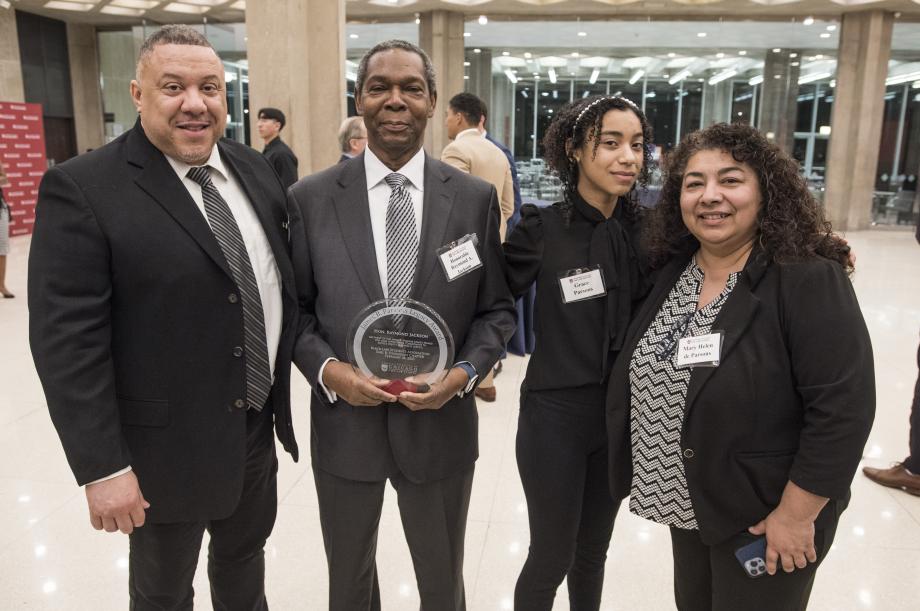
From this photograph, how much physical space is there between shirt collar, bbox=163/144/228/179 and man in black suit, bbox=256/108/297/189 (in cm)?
387

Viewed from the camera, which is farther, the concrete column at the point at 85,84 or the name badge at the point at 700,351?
the concrete column at the point at 85,84

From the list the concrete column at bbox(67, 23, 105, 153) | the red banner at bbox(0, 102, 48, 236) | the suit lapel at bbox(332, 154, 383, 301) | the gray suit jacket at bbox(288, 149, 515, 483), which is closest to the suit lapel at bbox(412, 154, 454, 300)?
the gray suit jacket at bbox(288, 149, 515, 483)

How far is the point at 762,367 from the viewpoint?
1.43 m

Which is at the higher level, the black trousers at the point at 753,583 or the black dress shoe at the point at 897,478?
the black trousers at the point at 753,583

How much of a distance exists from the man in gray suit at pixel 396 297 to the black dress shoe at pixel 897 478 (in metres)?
2.56

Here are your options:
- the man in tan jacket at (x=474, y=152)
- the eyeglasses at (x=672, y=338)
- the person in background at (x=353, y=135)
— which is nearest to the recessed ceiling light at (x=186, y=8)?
the person in background at (x=353, y=135)

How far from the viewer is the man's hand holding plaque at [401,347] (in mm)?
1553

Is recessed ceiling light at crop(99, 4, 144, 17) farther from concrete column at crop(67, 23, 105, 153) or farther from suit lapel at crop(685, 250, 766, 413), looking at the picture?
suit lapel at crop(685, 250, 766, 413)

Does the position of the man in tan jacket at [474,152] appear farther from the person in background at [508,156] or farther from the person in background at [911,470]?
the person in background at [911,470]

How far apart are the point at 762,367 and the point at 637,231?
0.57 meters

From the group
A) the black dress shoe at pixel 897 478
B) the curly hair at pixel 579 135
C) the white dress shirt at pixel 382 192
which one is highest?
the curly hair at pixel 579 135

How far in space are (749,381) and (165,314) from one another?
51.7 inches

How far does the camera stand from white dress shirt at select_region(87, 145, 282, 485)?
170 centimetres

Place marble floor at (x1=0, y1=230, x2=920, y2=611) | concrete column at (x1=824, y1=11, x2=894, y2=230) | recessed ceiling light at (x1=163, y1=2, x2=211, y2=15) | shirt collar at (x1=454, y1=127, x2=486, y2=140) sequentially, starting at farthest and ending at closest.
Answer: recessed ceiling light at (x1=163, y1=2, x2=211, y2=15)
concrete column at (x1=824, y1=11, x2=894, y2=230)
shirt collar at (x1=454, y1=127, x2=486, y2=140)
marble floor at (x1=0, y1=230, x2=920, y2=611)
